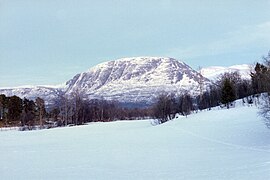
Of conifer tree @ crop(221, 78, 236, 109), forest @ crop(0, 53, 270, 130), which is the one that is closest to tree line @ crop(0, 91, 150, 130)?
forest @ crop(0, 53, 270, 130)

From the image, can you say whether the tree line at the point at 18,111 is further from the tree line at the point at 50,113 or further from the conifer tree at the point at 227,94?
the conifer tree at the point at 227,94

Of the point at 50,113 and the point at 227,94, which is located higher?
the point at 227,94

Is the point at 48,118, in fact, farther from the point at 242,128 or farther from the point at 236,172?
the point at 236,172

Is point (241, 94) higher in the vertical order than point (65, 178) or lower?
higher

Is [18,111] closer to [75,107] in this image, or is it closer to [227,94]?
[75,107]

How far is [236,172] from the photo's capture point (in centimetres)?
1368

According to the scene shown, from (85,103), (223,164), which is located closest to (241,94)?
(85,103)

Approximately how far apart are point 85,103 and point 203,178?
92.4 metres

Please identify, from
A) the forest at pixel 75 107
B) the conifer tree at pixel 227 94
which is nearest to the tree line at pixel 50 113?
the forest at pixel 75 107

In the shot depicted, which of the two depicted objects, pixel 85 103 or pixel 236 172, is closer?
pixel 236 172

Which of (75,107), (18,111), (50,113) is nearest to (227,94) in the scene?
(75,107)

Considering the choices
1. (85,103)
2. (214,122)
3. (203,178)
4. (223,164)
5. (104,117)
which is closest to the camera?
(203,178)

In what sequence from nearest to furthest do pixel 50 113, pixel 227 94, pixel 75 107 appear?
pixel 227 94 < pixel 75 107 < pixel 50 113

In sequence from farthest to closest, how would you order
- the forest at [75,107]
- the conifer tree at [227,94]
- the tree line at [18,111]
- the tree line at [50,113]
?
the tree line at [18,111] → the tree line at [50,113] → the forest at [75,107] → the conifer tree at [227,94]
